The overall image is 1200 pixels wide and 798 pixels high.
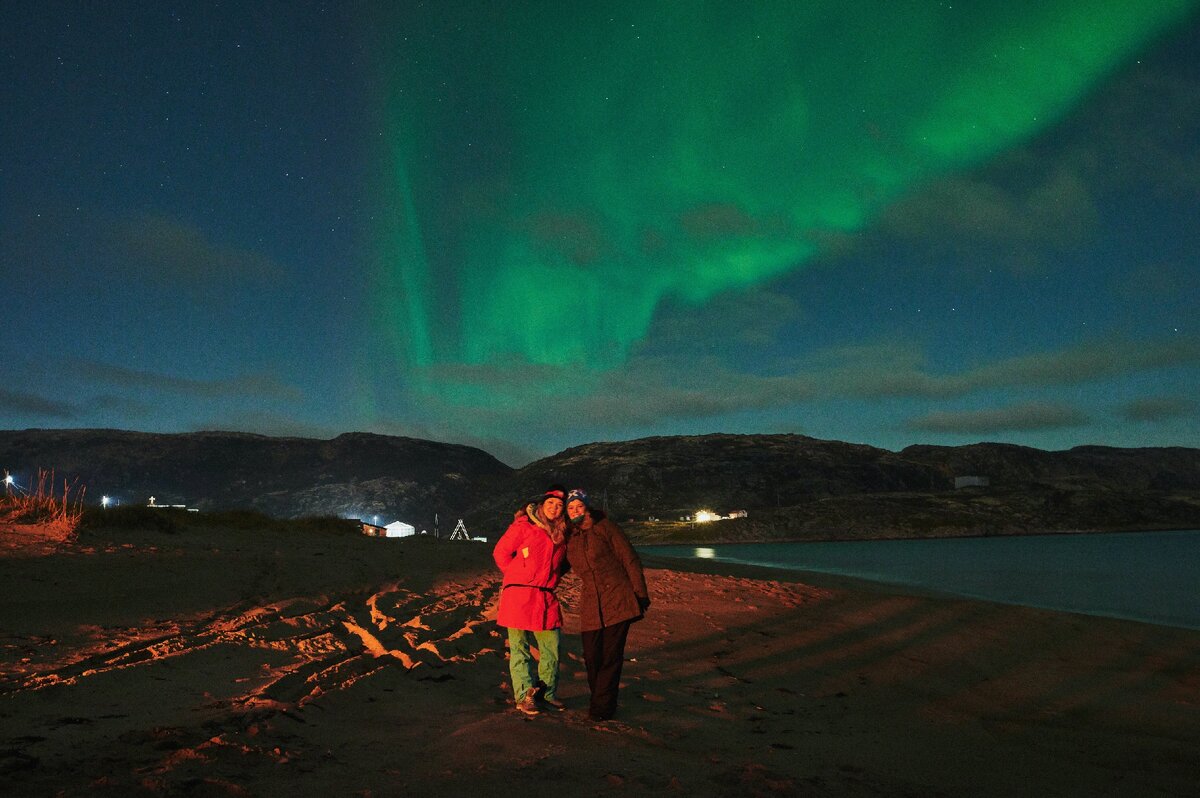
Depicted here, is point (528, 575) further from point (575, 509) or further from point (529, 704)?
point (529, 704)

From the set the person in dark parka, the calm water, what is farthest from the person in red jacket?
the calm water

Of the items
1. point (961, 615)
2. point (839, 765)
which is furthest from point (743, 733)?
point (961, 615)

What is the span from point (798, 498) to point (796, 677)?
190691 mm

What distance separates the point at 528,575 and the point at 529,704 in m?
1.19

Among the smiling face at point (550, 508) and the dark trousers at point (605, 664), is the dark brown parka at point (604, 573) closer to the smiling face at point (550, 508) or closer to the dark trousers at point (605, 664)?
the dark trousers at point (605, 664)

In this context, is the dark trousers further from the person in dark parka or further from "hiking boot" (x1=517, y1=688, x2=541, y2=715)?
"hiking boot" (x1=517, y1=688, x2=541, y2=715)

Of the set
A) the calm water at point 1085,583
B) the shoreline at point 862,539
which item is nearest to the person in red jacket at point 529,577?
the calm water at point 1085,583

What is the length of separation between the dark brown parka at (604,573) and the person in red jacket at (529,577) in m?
0.21

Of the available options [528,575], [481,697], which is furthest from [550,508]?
[481,697]

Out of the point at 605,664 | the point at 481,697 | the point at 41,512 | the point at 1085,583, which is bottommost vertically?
the point at 1085,583

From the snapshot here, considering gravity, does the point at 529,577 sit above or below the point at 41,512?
below

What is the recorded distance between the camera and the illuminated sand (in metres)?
4.93

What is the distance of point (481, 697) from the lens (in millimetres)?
7500

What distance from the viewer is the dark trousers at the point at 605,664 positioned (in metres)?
6.66
